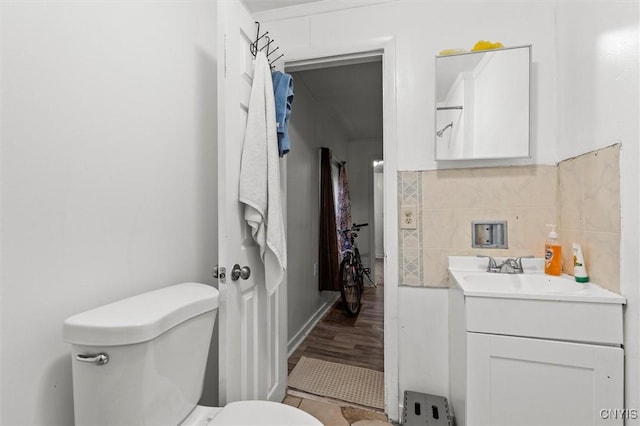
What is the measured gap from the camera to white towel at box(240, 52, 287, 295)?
1.24 m

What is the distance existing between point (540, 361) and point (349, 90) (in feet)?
8.79

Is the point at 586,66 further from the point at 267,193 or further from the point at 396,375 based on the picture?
the point at 396,375

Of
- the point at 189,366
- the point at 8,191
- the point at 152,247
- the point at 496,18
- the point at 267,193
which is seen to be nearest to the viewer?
the point at 8,191

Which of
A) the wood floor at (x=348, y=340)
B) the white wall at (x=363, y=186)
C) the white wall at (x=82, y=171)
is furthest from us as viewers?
the white wall at (x=363, y=186)

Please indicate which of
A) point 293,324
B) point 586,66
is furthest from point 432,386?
point 586,66

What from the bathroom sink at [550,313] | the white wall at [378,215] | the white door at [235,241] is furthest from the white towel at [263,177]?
the white wall at [378,215]

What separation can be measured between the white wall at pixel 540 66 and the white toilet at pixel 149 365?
1.02m

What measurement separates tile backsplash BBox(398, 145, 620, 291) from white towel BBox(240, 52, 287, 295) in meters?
0.69

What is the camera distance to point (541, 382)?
1.03 metres

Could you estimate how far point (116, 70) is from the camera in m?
1.00

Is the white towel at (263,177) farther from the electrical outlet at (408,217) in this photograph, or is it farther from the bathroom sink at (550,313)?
the bathroom sink at (550,313)

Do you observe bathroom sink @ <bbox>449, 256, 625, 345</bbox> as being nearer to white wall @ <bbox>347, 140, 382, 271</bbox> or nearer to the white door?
the white door

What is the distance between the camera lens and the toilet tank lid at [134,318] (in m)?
0.75

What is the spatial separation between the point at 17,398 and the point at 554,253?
1959 mm
